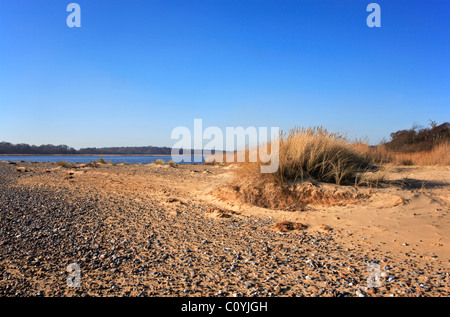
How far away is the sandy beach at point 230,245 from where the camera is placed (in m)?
2.81

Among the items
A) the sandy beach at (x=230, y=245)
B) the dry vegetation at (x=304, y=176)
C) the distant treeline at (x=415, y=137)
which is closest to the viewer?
the sandy beach at (x=230, y=245)

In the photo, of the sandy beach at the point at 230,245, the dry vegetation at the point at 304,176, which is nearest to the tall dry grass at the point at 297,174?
the dry vegetation at the point at 304,176

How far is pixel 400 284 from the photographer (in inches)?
109

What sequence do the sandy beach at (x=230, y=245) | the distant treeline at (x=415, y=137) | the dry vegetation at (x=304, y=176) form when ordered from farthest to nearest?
1. the distant treeline at (x=415, y=137)
2. the dry vegetation at (x=304, y=176)
3. the sandy beach at (x=230, y=245)

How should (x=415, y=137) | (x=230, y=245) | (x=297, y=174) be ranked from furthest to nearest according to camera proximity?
(x=415, y=137) → (x=297, y=174) → (x=230, y=245)

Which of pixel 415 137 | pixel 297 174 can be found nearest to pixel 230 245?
pixel 297 174

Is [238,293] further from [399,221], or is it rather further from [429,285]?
[399,221]

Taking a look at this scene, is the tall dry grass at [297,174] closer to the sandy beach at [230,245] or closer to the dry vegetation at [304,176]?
the dry vegetation at [304,176]

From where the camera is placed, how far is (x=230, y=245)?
13.3 ft

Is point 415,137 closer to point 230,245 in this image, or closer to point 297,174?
point 297,174

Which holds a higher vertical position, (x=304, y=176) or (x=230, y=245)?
(x=304, y=176)

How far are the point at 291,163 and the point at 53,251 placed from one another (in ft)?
17.1

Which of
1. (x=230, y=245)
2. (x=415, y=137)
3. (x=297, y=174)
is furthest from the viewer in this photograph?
(x=415, y=137)

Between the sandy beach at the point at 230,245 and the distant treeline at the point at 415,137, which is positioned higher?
the distant treeline at the point at 415,137
